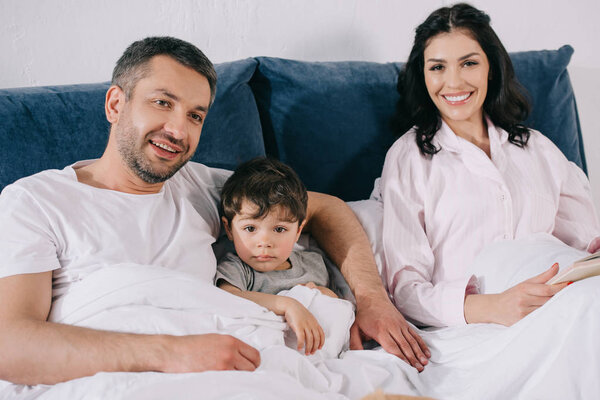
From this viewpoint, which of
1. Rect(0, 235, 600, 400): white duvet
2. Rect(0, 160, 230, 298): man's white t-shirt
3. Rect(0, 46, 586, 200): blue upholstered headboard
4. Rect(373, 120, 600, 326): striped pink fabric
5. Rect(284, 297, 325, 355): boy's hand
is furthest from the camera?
Rect(373, 120, 600, 326): striped pink fabric

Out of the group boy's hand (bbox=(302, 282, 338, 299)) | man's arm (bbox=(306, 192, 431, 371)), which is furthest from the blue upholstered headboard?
boy's hand (bbox=(302, 282, 338, 299))

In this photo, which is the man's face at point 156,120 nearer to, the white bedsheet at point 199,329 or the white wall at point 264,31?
the white bedsheet at point 199,329

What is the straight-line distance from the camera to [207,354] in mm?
1125

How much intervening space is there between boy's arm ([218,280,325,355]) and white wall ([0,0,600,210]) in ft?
3.51

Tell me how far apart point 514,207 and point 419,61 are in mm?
612

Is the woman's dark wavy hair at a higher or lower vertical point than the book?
higher

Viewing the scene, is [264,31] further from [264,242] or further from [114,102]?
[264,242]

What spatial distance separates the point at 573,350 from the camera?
112cm

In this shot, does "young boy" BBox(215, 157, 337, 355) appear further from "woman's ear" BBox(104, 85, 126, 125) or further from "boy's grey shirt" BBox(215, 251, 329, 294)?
"woman's ear" BBox(104, 85, 126, 125)

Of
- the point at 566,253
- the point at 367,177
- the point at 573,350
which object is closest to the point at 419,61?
the point at 367,177

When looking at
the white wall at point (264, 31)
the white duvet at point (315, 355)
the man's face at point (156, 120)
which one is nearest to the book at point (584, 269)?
the white duvet at point (315, 355)

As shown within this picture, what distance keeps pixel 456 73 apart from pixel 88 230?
1240 mm

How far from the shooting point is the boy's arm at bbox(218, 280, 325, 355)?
1.33 metres

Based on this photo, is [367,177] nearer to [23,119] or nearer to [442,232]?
[442,232]
